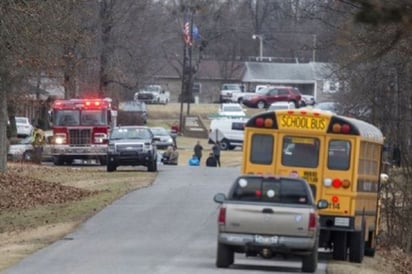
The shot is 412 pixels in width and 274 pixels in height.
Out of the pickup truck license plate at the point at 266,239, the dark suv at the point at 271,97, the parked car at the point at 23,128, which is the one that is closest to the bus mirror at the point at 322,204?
the pickup truck license plate at the point at 266,239

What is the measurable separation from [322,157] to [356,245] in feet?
6.27

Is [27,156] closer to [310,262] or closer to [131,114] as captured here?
[131,114]

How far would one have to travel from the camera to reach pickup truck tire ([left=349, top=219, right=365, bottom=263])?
22.3 metres

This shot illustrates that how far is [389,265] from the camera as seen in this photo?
85.6 ft

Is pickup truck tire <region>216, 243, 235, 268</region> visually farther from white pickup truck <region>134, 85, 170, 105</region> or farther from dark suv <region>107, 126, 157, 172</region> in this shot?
white pickup truck <region>134, 85, 170, 105</region>

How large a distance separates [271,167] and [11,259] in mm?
5184

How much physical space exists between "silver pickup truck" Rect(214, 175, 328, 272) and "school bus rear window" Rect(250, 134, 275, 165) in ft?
8.87

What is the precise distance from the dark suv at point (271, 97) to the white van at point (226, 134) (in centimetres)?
1652

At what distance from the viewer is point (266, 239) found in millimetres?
18953

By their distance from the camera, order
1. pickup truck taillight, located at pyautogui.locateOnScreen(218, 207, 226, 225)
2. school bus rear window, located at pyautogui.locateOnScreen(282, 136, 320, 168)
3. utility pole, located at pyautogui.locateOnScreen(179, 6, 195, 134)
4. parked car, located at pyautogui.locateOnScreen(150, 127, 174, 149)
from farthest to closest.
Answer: utility pole, located at pyautogui.locateOnScreen(179, 6, 195, 134)
parked car, located at pyautogui.locateOnScreen(150, 127, 174, 149)
school bus rear window, located at pyautogui.locateOnScreen(282, 136, 320, 168)
pickup truck taillight, located at pyautogui.locateOnScreen(218, 207, 226, 225)

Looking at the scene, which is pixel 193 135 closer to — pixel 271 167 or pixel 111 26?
pixel 111 26

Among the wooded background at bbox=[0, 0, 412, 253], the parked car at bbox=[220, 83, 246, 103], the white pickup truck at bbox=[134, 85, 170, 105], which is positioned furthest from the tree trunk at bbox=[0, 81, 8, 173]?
the parked car at bbox=[220, 83, 246, 103]

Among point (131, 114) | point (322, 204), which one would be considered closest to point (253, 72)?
point (131, 114)

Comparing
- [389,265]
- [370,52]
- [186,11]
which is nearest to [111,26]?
[186,11]
